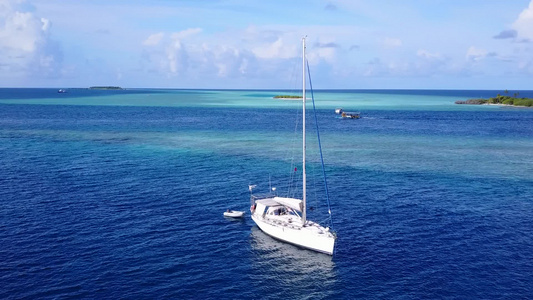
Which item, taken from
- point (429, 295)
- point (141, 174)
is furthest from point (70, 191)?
point (429, 295)

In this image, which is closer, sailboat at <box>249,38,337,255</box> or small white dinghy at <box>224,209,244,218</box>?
sailboat at <box>249,38,337,255</box>

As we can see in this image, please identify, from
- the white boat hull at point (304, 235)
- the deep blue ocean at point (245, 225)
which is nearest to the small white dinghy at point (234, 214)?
the deep blue ocean at point (245, 225)

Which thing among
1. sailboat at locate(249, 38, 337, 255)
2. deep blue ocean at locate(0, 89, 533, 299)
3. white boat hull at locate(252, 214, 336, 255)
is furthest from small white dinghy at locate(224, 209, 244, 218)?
white boat hull at locate(252, 214, 336, 255)

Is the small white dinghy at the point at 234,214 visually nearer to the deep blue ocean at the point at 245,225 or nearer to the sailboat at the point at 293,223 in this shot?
the deep blue ocean at the point at 245,225

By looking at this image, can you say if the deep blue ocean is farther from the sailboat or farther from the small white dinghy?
the sailboat

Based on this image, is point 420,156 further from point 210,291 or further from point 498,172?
point 210,291

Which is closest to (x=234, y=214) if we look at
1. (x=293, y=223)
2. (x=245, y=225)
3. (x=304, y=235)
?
(x=245, y=225)
